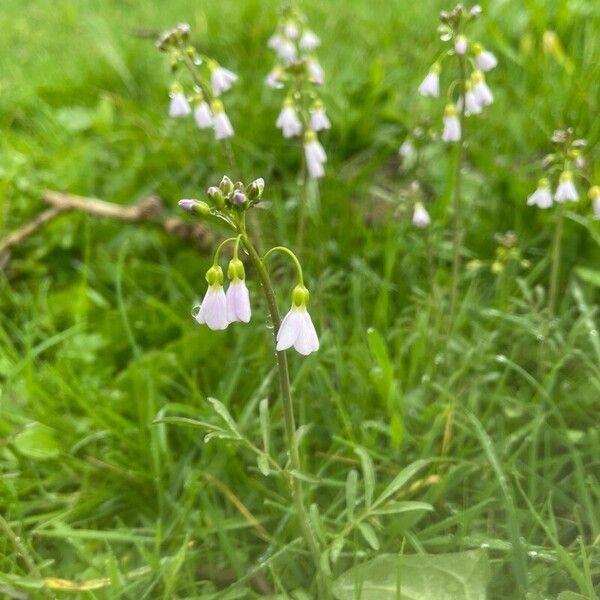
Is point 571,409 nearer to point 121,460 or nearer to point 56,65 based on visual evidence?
point 121,460

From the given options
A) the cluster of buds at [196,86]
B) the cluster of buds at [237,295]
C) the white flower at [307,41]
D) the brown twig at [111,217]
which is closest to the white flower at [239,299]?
the cluster of buds at [237,295]

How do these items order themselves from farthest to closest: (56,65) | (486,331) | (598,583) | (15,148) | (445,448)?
(56,65)
(15,148)
(486,331)
(445,448)
(598,583)

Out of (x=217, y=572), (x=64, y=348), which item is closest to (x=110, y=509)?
(x=217, y=572)

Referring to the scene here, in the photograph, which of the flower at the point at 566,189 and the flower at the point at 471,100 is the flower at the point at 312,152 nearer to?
the flower at the point at 471,100

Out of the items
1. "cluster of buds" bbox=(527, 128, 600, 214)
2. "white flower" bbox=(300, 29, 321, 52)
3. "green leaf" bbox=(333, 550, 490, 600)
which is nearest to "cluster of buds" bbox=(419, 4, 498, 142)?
"cluster of buds" bbox=(527, 128, 600, 214)

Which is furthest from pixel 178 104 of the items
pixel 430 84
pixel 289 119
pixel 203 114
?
pixel 430 84

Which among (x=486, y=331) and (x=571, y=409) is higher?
(x=486, y=331)

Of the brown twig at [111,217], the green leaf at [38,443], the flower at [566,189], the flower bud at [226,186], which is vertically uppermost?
the brown twig at [111,217]
